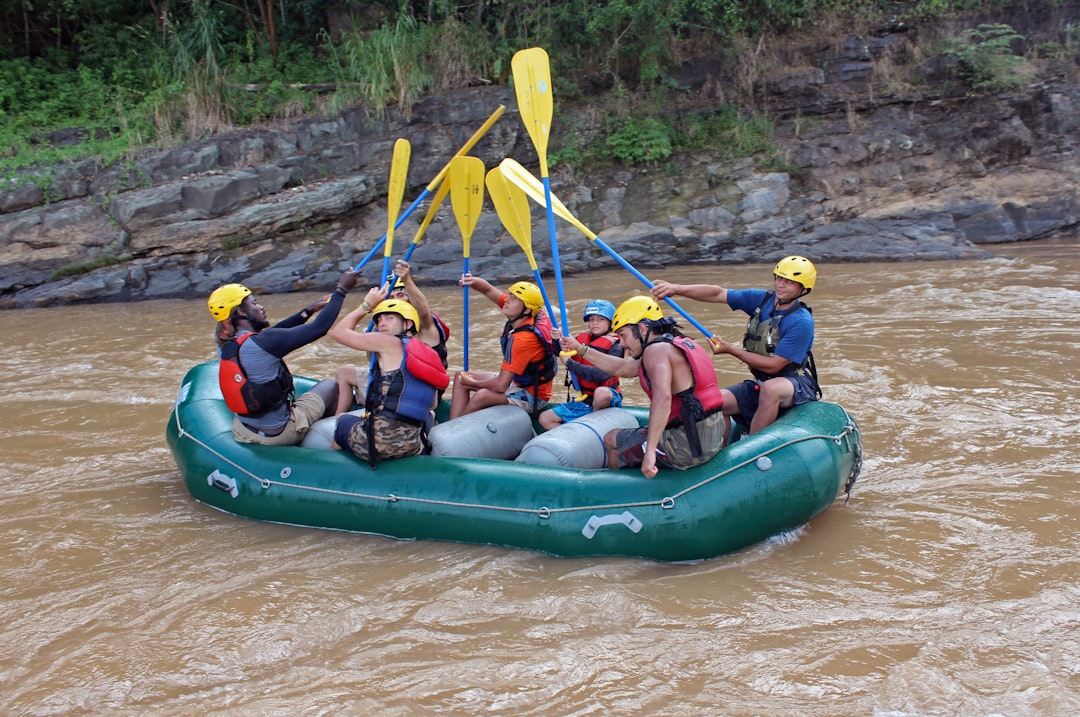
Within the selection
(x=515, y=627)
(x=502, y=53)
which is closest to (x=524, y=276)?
(x=502, y=53)

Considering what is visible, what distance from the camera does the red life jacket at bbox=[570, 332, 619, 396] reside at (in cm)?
451

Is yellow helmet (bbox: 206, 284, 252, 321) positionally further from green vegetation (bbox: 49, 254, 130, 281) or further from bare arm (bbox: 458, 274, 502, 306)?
green vegetation (bbox: 49, 254, 130, 281)

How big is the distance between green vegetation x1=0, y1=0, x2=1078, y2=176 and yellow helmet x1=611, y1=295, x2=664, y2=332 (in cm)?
896

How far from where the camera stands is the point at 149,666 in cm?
307

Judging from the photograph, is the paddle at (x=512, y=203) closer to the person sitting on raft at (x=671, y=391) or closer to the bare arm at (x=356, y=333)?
the bare arm at (x=356, y=333)

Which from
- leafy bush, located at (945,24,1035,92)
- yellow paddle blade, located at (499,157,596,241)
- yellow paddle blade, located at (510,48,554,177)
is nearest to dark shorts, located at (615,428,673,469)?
yellow paddle blade, located at (499,157,596,241)

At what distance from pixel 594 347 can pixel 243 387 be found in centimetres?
167

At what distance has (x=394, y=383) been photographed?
394 cm

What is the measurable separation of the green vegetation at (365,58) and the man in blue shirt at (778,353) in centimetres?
830

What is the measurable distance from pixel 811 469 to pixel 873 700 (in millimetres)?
1099

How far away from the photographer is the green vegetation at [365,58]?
1204cm

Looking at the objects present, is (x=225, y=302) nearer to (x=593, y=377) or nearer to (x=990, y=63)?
(x=593, y=377)

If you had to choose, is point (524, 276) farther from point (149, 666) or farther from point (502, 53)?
point (149, 666)

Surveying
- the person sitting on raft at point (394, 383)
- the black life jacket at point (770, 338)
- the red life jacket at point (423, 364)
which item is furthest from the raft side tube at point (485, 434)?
the black life jacket at point (770, 338)
